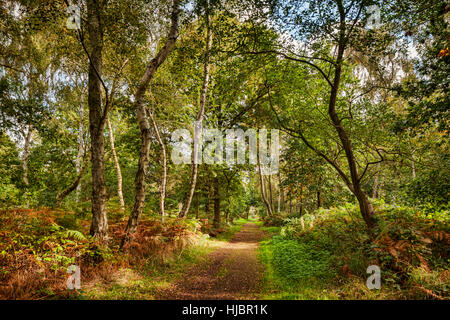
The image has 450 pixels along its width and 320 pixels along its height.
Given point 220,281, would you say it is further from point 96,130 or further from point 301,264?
point 96,130

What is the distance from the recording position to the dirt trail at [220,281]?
175 inches

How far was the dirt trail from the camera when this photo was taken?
4445 mm

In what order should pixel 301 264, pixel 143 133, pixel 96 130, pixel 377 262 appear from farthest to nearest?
pixel 143 133 → pixel 301 264 → pixel 96 130 → pixel 377 262

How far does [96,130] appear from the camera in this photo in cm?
559

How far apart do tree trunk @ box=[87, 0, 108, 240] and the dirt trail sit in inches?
101

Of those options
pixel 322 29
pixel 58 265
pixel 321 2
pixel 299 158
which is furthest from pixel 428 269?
pixel 299 158

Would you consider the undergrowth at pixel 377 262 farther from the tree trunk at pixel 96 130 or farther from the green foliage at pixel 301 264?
the tree trunk at pixel 96 130

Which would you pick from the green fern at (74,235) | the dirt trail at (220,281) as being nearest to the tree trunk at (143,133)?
the green fern at (74,235)

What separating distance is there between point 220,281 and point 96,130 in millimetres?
5454

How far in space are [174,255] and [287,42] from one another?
7.82 metres

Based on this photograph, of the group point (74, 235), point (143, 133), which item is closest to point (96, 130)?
point (143, 133)

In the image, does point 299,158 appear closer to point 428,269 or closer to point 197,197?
point 197,197

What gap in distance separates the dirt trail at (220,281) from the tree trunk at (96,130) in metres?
2.56
